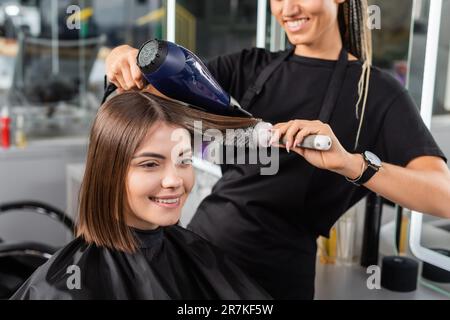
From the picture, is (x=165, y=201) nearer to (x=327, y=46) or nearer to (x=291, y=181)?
(x=291, y=181)

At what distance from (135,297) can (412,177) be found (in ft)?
1.93

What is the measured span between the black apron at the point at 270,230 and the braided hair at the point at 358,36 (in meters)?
0.04

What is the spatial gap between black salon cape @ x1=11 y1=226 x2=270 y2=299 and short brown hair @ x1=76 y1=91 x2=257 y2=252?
0.17ft

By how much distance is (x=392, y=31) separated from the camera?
3805 mm

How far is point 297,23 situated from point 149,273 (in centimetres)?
60

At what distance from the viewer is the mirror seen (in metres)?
1.35

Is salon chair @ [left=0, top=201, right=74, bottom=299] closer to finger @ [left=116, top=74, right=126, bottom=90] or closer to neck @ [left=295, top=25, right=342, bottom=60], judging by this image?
finger @ [left=116, top=74, right=126, bottom=90]

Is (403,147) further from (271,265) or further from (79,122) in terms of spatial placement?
(79,122)

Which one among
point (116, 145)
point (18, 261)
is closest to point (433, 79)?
point (116, 145)

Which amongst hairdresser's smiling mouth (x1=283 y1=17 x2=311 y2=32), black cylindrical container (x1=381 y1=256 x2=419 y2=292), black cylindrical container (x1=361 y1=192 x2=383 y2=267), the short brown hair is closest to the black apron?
hairdresser's smiling mouth (x1=283 y1=17 x2=311 y2=32)

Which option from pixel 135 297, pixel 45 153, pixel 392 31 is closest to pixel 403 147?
pixel 135 297

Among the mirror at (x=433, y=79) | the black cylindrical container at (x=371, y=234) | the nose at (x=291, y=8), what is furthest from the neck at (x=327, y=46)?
the black cylindrical container at (x=371, y=234)

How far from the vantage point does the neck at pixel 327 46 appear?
1.31 meters
